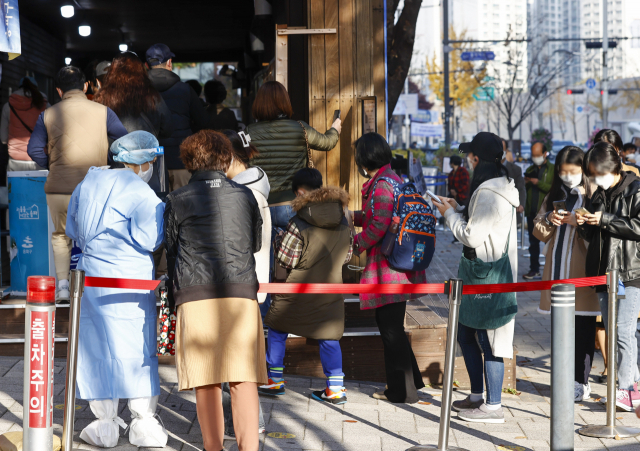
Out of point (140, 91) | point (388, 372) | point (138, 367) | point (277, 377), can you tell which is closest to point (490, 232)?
point (388, 372)

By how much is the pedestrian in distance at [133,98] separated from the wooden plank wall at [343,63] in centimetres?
153

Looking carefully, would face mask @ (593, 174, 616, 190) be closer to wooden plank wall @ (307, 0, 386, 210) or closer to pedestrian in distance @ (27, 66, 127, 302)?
wooden plank wall @ (307, 0, 386, 210)

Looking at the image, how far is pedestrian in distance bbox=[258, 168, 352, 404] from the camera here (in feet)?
16.8

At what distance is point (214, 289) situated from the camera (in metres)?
3.85

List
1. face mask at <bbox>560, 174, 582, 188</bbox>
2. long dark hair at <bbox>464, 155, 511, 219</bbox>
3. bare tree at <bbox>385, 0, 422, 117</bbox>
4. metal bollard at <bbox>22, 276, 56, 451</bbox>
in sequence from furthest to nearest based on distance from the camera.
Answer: bare tree at <bbox>385, 0, 422, 117</bbox> < face mask at <bbox>560, 174, 582, 188</bbox> < long dark hair at <bbox>464, 155, 511, 219</bbox> < metal bollard at <bbox>22, 276, 56, 451</bbox>

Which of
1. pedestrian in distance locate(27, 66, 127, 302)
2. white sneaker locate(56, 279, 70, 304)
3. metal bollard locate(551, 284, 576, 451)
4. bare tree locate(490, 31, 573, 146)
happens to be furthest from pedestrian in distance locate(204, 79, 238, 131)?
bare tree locate(490, 31, 573, 146)

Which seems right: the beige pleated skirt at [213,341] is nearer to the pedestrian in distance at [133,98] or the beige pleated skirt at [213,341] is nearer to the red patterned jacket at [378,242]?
the red patterned jacket at [378,242]

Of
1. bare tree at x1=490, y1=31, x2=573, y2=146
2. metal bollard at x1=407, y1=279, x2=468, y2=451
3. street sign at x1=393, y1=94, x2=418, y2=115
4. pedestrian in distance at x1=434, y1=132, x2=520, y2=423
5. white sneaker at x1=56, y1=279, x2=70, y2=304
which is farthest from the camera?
bare tree at x1=490, y1=31, x2=573, y2=146

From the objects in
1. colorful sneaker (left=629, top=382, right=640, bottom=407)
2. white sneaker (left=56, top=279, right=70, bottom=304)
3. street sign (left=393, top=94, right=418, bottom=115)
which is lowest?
colorful sneaker (left=629, top=382, right=640, bottom=407)

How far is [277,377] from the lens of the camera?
5.48 meters

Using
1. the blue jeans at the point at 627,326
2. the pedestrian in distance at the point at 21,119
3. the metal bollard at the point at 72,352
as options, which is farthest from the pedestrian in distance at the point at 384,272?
the pedestrian in distance at the point at 21,119

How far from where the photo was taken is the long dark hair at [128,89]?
6152mm

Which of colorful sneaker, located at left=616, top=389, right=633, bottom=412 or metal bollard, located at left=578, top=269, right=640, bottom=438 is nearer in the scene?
metal bollard, located at left=578, top=269, right=640, bottom=438

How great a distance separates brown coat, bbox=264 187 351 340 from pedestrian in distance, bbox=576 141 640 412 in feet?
5.44
